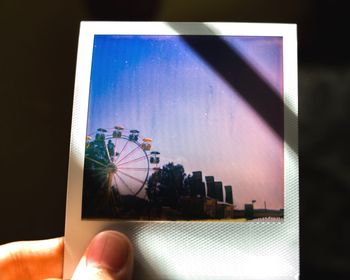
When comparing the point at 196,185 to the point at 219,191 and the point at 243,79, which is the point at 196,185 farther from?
the point at 243,79

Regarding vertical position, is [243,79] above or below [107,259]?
above

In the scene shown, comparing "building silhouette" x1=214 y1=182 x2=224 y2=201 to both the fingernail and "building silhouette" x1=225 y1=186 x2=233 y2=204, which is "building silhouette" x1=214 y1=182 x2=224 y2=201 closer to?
"building silhouette" x1=225 y1=186 x2=233 y2=204

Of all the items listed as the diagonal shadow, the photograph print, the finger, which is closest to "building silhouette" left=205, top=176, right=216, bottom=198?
the photograph print

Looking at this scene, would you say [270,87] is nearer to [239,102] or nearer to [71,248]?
[239,102]

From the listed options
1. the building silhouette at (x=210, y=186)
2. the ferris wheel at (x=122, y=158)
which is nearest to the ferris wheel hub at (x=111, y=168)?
the ferris wheel at (x=122, y=158)

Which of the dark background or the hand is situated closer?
the hand

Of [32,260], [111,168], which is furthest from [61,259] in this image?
[111,168]
